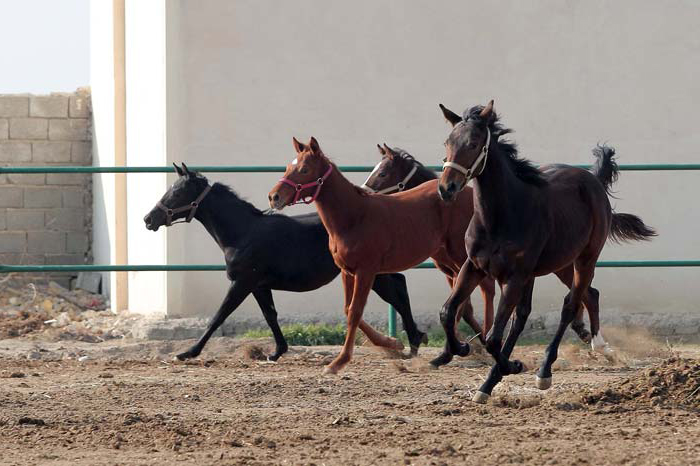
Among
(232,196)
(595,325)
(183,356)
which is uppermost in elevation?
(232,196)

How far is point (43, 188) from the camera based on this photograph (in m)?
16.0

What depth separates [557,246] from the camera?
7.80 meters

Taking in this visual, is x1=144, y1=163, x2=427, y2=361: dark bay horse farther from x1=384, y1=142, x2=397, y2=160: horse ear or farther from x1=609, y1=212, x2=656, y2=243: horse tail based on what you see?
x1=609, y1=212, x2=656, y2=243: horse tail

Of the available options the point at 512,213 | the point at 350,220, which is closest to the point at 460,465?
the point at 512,213

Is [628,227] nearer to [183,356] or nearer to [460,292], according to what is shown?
[460,292]

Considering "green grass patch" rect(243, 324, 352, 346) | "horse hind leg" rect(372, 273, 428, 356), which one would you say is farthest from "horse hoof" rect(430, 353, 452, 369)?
"green grass patch" rect(243, 324, 352, 346)

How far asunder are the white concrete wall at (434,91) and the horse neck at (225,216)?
2314 mm

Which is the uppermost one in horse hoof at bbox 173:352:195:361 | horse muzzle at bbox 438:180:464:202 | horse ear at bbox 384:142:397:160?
horse ear at bbox 384:142:397:160

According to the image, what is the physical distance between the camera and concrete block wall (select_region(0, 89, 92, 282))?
52.1ft

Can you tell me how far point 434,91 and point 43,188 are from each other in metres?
5.92

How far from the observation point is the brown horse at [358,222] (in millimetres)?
8828

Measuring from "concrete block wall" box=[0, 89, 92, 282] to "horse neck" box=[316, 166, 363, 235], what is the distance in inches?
311

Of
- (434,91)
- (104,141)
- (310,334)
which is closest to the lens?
(310,334)

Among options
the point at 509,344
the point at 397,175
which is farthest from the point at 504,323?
the point at 397,175
